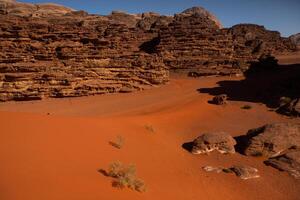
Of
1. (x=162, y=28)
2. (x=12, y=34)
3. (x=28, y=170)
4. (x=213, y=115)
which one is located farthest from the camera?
(x=162, y=28)

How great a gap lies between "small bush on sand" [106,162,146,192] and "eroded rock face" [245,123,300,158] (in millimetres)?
4976

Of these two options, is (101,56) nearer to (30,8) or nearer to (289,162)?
(289,162)

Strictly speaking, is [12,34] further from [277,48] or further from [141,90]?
[277,48]

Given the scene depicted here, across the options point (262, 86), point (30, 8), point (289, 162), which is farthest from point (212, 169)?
point (30, 8)

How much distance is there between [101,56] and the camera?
2216 cm

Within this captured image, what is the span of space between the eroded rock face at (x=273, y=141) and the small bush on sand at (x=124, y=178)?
498 cm

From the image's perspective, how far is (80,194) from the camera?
16.2ft

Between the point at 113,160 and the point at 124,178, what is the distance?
4.39 feet

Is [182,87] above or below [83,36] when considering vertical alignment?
below

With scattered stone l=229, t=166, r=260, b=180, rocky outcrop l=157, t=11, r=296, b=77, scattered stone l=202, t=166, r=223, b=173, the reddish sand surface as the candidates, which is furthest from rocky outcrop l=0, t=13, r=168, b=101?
scattered stone l=229, t=166, r=260, b=180

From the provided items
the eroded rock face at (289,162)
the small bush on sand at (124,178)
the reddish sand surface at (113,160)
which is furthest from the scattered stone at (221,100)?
the small bush on sand at (124,178)

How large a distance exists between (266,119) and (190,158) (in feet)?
21.4

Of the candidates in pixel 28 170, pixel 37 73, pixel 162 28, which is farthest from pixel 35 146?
pixel 162 28

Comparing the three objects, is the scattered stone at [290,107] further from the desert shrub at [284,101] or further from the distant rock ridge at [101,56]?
the distant rock ridge at [101,56]
